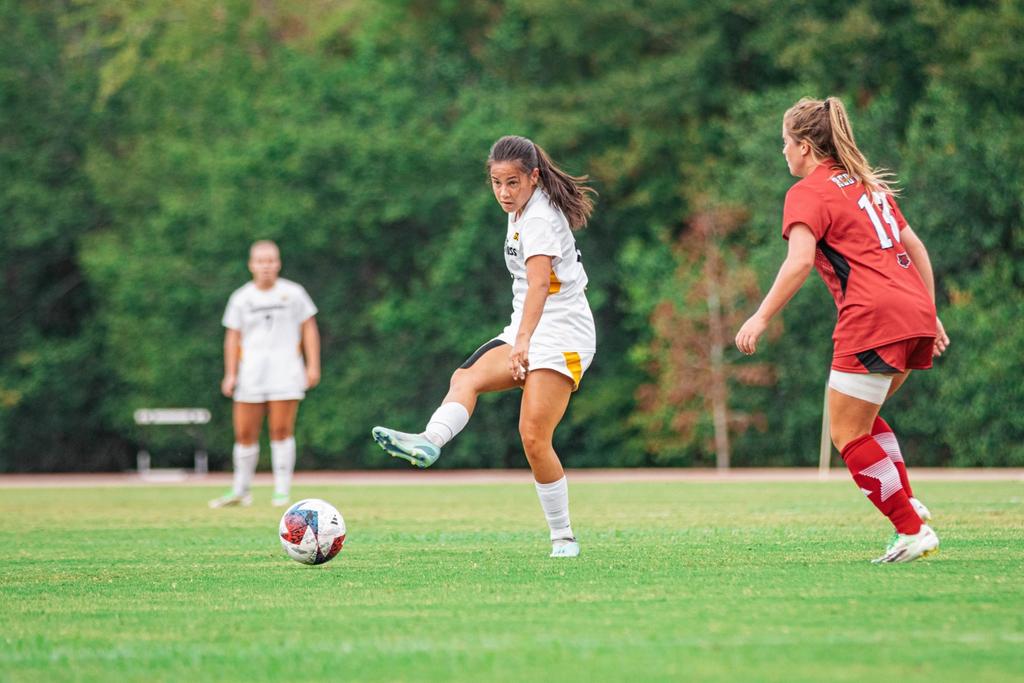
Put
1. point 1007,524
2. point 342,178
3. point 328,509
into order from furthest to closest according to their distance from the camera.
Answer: point 342,178
point 1007,524
point 328,509

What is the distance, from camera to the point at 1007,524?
970 centimetres

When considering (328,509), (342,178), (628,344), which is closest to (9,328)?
(342,178)

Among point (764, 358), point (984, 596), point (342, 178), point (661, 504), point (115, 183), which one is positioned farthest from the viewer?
point (115, 183)

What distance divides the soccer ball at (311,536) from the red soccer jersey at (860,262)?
273 centimetres

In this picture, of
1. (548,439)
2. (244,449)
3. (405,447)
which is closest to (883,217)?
(548,439)

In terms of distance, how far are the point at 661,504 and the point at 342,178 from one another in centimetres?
1654

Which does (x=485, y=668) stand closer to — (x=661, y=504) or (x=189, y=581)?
(x=189, y=581)

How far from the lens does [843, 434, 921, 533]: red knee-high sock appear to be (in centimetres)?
679

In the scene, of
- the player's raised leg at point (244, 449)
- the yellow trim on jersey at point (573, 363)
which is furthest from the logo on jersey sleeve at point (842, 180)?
the player's raised leg at point (244, 449)

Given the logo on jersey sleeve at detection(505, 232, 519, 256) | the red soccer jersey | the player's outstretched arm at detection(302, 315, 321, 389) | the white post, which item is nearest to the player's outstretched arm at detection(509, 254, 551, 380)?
the logo on jersey sleeve at detection(505, 232, 519, 256)

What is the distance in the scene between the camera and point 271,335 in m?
14.2

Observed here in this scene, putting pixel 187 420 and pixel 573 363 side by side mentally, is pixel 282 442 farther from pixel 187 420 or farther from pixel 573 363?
pixel 187 420

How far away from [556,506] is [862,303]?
203cm

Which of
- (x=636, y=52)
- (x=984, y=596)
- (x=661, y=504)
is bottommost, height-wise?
(x=661, y=504)
